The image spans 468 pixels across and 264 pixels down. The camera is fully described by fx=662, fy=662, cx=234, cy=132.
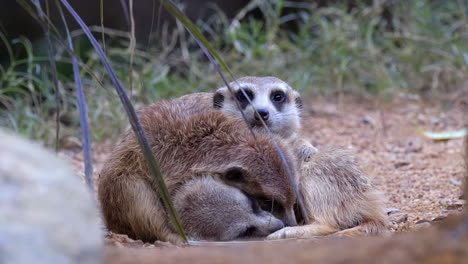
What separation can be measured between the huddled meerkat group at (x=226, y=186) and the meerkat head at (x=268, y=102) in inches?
32.0

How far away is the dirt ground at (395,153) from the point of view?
3.56 m

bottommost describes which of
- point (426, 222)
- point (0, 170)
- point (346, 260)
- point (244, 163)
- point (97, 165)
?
point (97, 165)

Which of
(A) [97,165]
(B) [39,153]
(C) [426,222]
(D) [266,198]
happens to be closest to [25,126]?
(A) [97,165]

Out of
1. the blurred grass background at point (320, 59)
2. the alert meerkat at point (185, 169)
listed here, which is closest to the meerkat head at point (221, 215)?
the alert meerkat at point (185, 169)

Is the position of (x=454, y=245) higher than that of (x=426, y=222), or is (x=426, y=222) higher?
(x=454, y=245)

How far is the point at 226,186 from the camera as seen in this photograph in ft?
11.8

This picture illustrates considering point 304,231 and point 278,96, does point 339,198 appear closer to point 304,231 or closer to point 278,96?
point 304,231

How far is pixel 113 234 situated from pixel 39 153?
1.73 meters

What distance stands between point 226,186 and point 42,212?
1.88 m

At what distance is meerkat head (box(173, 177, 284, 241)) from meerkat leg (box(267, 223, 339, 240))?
70 millimetres

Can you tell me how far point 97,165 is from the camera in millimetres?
5980

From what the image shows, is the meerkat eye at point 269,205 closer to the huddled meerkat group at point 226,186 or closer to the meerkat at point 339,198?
the huddled meerkat group at point 226,186

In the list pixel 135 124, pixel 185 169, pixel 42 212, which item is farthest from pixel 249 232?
pixel 42 212

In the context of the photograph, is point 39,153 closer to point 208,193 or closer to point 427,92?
point 208,193
